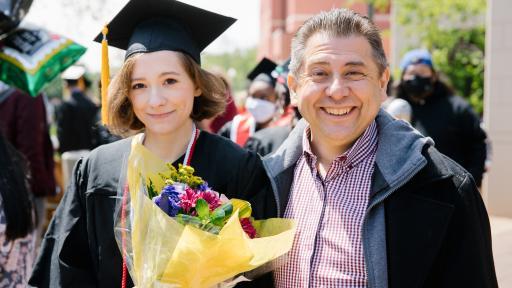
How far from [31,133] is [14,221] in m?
2.85

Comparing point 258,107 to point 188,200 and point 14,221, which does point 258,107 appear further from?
point 188,200

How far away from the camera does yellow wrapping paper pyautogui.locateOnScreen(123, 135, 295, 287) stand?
2.24 metres

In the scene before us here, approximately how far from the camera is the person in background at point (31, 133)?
598 centimetres

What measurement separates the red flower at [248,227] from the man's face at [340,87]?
42 centimetres

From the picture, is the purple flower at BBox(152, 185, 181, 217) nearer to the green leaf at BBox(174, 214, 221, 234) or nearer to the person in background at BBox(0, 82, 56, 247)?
the green leaf at BBox(174, 214, 221, 234)

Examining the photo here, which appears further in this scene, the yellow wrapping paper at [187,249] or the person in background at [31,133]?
the person in background at [31,133]

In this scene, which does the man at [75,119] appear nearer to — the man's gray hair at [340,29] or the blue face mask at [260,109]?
the blue face mask at [260,109]

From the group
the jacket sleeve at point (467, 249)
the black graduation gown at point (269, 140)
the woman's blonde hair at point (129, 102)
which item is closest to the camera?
the jacket sleeve at point (467, 249)

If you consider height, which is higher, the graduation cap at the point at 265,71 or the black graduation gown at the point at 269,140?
the graduation cap at the point at 265,71

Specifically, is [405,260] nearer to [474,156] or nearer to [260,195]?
[260,195]

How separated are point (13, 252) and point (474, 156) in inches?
152

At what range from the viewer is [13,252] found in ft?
11.3

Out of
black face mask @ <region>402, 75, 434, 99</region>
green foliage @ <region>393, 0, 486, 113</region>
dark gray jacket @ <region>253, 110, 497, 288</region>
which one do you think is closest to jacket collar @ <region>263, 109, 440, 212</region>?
dark gray jacket @ <region>253, 110, 497, 288</region>

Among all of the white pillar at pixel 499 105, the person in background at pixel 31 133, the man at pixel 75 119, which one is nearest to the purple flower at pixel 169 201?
the person in background at pixel 31 133
